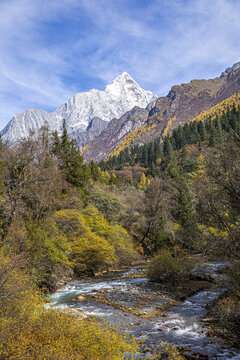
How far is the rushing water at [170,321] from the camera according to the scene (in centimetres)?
1065

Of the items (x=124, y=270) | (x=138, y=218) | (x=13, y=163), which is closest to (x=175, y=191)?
(x=138, y=218)

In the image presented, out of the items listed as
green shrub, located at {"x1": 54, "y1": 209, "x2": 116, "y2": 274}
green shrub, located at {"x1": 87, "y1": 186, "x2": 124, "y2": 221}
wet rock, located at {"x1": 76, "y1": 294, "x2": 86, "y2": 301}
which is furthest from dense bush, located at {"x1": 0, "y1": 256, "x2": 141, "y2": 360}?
green shrub, located at {"x1": 87, "y1": 186, "x2": 124, "y2": 221}

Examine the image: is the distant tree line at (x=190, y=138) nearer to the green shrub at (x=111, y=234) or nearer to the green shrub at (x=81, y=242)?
the green shrub at (x=111, y=234)

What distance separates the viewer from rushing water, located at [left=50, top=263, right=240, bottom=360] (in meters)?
10.6

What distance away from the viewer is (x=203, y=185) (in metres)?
12.0

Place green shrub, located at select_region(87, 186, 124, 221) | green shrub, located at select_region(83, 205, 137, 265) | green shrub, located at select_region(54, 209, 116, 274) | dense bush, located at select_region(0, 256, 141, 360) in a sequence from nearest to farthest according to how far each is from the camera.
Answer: dense bush, located at select_region(0, 256, 141, 360), green shrub, located at select_region(54, 209, 116, 274), green shrub, located at select_region(83, 205, 137, 265), green shrub, located at select_region(87, 186, 124, 221)

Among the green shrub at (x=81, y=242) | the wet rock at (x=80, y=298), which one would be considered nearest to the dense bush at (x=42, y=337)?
the wet rock at (x=80, y=298)

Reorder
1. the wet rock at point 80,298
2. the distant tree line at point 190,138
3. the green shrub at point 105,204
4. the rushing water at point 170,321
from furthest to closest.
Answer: the distant tree line at point 190,138
the green shrub at point 105,204
the wet rock at point 80,298
the rushing water at point 170,321

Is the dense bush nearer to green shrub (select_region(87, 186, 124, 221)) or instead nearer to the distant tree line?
green shrub (select_region(87, 186, 124, 221))

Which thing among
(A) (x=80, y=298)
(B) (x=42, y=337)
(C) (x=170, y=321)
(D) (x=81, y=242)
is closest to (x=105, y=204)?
(D) (x=81, y=242)

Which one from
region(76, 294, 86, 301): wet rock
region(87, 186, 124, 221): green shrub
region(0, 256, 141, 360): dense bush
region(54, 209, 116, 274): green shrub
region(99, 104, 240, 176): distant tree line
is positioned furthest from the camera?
region(99, 104, 240, 176): distant tree line

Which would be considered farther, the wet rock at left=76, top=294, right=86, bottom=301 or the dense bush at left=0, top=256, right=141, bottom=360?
the wet rock at left=76, top=294, right=86, bottom=301

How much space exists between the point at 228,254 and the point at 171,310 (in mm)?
7518

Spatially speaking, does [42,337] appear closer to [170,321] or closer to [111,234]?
[170,321]
